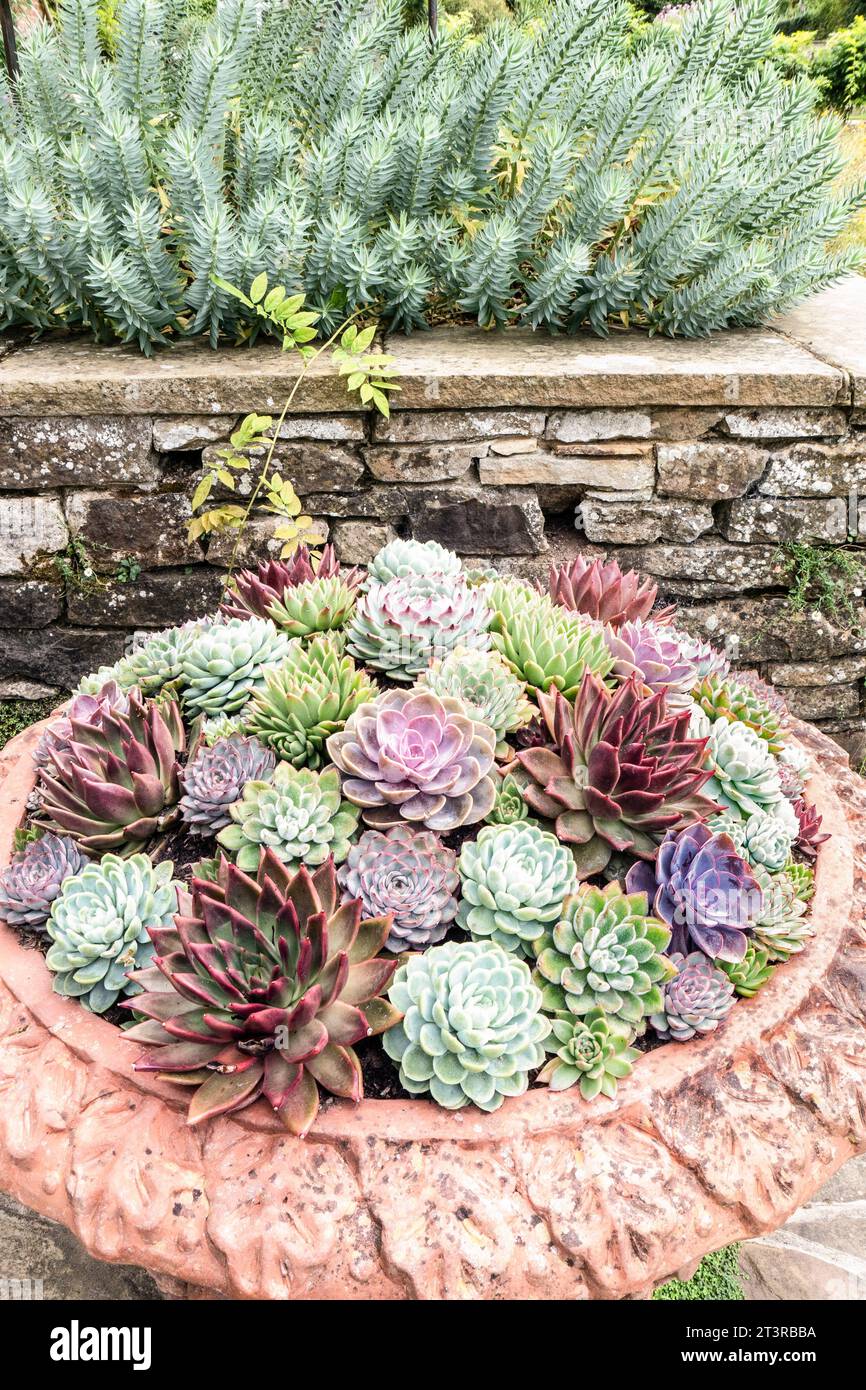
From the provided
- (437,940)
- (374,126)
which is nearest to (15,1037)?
(437,940)

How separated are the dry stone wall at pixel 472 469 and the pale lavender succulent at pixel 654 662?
1037 millimetres

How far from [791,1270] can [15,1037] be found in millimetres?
1419

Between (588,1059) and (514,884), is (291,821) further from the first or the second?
(588,1059)

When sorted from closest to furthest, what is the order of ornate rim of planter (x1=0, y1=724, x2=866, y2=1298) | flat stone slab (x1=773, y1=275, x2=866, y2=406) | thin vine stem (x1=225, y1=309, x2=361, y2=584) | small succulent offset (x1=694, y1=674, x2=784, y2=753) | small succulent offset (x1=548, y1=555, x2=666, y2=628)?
ornate rim of planter (x1=0, y1=724, x2=866, y2=1298), small succulent offset (x1=694, y1=674, x2=784, y2=753), small succulent offset (x1=548, y1=555, x2=666, y2=628), thin vine stem (x1=225, y1=309, x2=361, y2=584), flat stone slab (x1=773, y1=275, x2=866, y2=406)

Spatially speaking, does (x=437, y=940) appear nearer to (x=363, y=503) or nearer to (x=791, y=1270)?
(x=791, y=1270)

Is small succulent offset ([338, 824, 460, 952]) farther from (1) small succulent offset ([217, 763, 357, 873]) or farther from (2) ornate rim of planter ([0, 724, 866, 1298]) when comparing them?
(2) ornate rim of planter ([0, 724, 866, 1298])

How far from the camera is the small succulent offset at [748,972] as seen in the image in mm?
1114

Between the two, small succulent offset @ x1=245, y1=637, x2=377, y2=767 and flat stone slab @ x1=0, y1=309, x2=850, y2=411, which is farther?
flat stone slab @ x1=0, y1=309, x2=850, y2=411

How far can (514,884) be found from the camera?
108 centimetres

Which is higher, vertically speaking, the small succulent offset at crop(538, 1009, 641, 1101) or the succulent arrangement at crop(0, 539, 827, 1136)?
the succulent arrangement at crop(0, 539, 827, 1136)

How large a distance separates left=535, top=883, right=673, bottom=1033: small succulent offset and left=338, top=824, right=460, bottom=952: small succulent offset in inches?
5.0

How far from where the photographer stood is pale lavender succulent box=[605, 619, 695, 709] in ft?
4.39

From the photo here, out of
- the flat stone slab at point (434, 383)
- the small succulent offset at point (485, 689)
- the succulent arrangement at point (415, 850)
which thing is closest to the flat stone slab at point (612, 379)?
the flat stone slab at point (434, 383)

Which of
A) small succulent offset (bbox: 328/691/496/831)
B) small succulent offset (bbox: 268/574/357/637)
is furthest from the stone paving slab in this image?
small succulent offset (bbox: 268/574/357/637)
